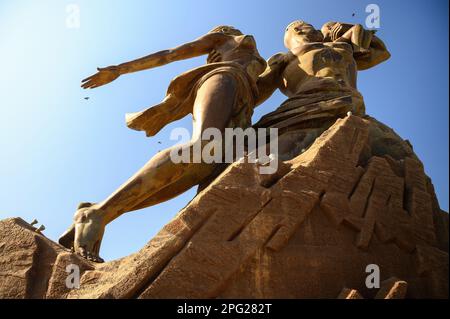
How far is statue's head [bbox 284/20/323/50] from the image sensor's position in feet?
24.8

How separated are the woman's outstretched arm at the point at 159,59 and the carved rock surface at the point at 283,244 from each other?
6.43 ft

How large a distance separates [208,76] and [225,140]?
33.4 inches

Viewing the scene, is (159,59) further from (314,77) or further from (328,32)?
(328,32)

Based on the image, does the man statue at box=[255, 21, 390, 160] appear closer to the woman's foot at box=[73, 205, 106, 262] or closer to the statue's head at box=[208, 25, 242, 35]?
the statue's head at box=[208, 25, 242, 35]

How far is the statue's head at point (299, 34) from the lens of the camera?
755 centimetres

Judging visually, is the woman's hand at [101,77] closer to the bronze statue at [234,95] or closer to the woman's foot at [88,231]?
the bronze statue at [234,95]

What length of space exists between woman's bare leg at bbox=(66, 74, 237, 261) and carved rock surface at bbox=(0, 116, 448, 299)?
0.37m

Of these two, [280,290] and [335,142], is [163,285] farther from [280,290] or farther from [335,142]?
[335,142]

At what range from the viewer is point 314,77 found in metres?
6.91

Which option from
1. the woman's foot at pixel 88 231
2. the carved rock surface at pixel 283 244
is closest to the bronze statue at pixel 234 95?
the woman's foot at pixel 88 231

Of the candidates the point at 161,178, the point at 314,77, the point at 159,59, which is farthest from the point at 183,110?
the point at 314,77

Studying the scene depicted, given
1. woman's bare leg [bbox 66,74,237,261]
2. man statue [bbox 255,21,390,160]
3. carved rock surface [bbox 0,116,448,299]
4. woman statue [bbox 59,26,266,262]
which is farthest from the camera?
man statue [bbox 255,21,390,160]

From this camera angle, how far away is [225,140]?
598cm

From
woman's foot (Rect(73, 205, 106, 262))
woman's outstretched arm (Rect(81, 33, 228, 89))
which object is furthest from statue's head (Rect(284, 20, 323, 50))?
woman's foot (Rect(73, 205, 106, 262))
